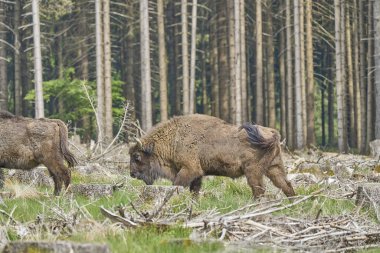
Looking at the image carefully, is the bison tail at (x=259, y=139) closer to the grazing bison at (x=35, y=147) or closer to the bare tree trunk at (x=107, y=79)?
the grazing bison at (x=35, y=147)

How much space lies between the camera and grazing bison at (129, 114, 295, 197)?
34.9 feet

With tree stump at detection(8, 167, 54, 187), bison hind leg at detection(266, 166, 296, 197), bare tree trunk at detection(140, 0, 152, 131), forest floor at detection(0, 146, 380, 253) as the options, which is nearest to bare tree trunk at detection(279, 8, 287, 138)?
bare tree trunk at detection(140, 0, 152, 131)

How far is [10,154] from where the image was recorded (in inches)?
484

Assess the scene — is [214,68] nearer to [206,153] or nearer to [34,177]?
[34,177]

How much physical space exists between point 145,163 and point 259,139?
2.40 meters

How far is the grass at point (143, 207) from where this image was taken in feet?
20.7

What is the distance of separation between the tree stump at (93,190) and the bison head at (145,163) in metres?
1.17

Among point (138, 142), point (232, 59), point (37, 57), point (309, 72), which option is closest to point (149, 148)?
point (138, 142)

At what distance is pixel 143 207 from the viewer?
344 inches

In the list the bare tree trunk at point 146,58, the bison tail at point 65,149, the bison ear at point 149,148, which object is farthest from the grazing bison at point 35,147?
the bare tree trunk at point 146,58

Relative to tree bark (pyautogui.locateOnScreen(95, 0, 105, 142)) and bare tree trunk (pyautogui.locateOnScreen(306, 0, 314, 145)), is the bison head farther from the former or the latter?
bare tree trunk (pyautogui.locateOnScreen(306, 0, 314, 145))

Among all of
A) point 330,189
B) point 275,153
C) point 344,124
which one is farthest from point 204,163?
point 344,124

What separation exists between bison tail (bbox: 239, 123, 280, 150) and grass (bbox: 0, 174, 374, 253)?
84cm

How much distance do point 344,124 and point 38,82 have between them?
1271cm
